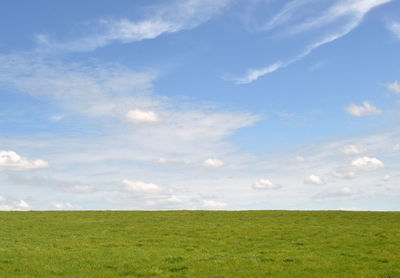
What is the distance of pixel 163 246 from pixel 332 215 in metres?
32.8

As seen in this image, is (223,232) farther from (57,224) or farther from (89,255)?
(57,224)

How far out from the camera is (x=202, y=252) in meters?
26.4

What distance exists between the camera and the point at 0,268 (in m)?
22.1

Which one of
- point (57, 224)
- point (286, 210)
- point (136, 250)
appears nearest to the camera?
point (136, 250)

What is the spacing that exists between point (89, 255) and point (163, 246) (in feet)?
19.8

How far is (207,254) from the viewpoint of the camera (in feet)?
82.3

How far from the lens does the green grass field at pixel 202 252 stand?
20203 mm

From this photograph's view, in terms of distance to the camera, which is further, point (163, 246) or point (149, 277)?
point (163, 246)

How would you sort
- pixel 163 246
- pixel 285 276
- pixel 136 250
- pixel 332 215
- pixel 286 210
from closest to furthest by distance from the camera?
1. pixel 285 276
2. pixel 136 250
3. pixel 163 246
4. pixel 332 215
5. pixel 286 210

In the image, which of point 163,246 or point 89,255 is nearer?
point 89,255

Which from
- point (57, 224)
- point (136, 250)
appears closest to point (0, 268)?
point (136, 250)

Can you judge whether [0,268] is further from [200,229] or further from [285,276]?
[200,229]

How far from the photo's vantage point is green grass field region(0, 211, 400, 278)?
2020 cm

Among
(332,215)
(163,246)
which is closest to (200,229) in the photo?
(163,246)
